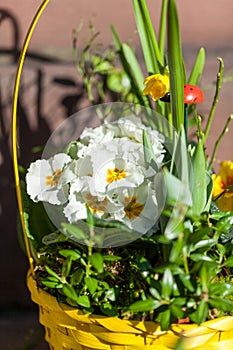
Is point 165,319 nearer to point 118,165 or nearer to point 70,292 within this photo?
point 70,292

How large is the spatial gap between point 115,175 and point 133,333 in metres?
0.25

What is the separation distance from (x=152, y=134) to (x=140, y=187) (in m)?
0.16

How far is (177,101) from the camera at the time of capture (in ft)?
2.98

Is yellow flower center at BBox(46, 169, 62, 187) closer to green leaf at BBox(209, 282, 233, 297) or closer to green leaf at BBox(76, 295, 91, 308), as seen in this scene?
green leaf at BBox(76, 295, 91, 308)

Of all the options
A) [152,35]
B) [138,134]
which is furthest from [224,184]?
[152,35]

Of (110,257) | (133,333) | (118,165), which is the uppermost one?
(118,165)

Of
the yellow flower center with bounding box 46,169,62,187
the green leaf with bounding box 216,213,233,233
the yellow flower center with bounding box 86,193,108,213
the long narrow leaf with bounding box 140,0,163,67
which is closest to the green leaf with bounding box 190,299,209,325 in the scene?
the green leaf with bounding box 216,213,233,233

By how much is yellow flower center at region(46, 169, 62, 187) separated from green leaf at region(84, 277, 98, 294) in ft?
0.61

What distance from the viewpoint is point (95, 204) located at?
3.21ft

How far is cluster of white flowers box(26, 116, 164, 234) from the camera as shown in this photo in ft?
3.13

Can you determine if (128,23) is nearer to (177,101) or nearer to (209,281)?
(177,101)

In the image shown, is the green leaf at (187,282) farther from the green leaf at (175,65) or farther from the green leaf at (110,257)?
the green leaf at (175,65)

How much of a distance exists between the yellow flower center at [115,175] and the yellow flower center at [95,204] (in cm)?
3

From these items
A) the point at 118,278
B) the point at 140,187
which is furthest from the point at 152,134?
the point at 118,278
